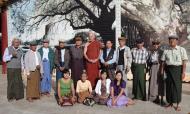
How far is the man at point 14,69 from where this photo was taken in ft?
36.8

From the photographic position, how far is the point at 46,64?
39.4 feet

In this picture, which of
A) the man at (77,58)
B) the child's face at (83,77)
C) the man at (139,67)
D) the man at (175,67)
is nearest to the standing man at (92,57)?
the man at (77,58)

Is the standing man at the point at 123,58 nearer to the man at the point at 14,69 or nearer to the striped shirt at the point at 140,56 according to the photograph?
the striped shirt at the point at 140,56

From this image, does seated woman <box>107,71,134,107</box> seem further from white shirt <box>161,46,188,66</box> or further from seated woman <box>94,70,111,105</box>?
white shirt <box>161,46,188,66</box>

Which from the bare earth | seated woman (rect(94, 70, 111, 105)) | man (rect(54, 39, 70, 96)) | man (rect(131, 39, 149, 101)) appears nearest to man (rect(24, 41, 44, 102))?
the bare earth

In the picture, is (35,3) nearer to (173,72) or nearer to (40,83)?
(40,83)

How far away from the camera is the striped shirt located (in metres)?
10.8

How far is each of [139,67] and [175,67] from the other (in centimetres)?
133

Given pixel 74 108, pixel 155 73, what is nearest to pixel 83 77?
pixel 74 108

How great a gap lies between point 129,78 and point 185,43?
2.31 metres

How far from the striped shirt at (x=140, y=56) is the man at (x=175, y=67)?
0.96 metres

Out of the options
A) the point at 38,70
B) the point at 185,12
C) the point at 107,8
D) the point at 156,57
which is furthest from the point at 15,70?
the point at 185,12

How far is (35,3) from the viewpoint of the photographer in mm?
16344

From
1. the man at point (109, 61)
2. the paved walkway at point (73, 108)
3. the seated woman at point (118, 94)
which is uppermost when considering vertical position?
the man at point (109, 61)
